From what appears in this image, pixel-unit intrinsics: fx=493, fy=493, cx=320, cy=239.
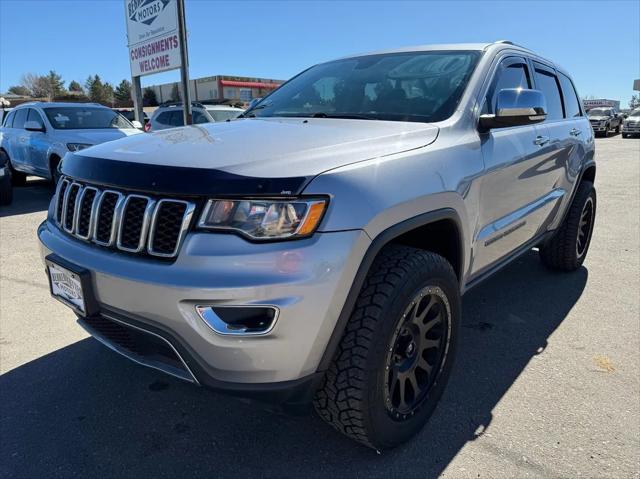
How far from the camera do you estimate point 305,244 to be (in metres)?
1.62

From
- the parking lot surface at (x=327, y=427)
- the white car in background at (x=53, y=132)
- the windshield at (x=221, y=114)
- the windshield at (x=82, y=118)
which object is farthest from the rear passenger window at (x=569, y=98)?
the windshield at (x=221, y=114)

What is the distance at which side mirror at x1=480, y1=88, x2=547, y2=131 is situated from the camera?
8.23 feet

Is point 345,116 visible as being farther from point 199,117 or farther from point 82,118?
point 199,117

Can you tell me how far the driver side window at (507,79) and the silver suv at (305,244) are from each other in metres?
0.04

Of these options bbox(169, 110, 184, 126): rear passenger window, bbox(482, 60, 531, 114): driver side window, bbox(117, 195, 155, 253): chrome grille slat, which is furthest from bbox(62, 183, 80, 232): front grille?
bbox(169, 110, 184, 126): rear passenger window

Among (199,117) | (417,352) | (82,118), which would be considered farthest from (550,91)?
(199,117)

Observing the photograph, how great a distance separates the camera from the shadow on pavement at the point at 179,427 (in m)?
2.09

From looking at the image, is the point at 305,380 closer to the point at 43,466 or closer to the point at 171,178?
the point at 171,178

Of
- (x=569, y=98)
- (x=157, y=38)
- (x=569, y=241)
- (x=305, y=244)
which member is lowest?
(x=569, y=241)

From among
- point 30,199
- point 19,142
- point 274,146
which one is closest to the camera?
point 274,146

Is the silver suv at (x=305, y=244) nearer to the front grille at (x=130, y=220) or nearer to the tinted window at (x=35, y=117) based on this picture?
the front grille at (x=130, y=220)

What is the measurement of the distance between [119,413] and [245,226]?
142 centimetres

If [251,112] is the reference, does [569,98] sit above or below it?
above

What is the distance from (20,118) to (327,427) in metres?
9.85
